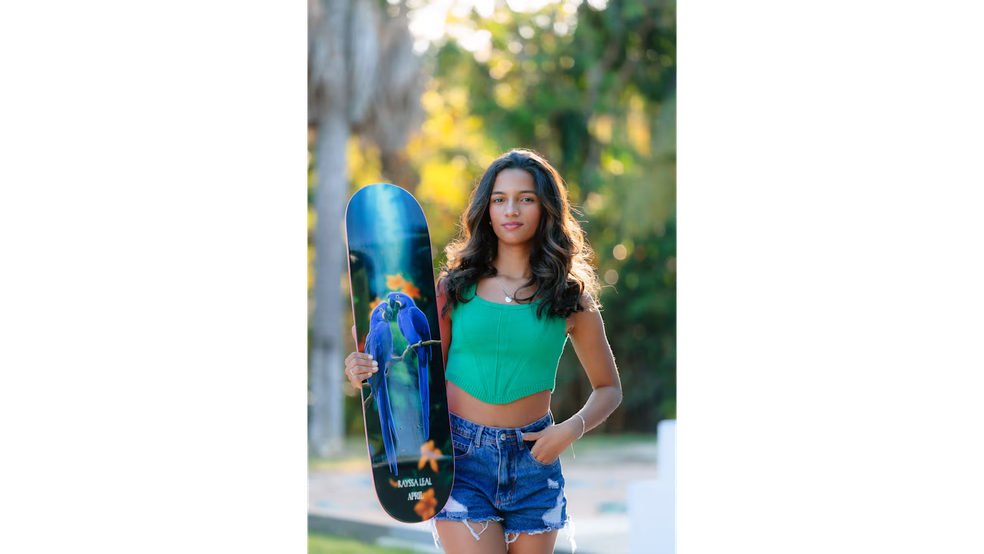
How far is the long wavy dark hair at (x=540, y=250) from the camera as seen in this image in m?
1.78

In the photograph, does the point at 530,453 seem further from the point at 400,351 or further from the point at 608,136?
the point at 608,136

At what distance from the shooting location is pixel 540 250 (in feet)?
5.98

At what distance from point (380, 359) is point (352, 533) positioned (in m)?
2.95

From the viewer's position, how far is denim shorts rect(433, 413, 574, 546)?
66.3 inches

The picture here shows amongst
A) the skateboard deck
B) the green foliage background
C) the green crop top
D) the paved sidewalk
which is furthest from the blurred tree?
the green crop top

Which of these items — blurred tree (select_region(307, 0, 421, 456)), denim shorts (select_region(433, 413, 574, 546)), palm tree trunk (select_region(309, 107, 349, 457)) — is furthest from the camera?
palm tree trunk (select_region(309, 107, 349, 457))

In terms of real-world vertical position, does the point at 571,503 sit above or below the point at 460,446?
below

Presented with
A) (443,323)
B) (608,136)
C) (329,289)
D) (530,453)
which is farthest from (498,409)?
(608,136)

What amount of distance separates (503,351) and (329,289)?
6269 millimetres

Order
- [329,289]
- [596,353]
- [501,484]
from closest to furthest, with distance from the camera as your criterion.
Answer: [501,484] → [596,353] → [329,289]

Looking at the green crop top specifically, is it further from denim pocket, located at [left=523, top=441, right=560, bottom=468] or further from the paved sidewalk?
the paved sidewalk

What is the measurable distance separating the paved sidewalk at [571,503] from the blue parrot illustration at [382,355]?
1544mm
